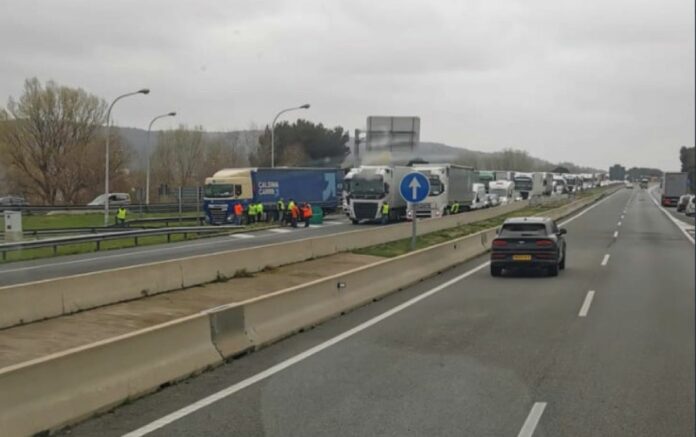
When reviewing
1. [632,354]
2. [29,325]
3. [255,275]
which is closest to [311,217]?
[255,275]

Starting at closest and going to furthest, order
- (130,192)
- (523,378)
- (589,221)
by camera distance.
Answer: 1. (523,378)
2. (130,192)
3. (589,221)

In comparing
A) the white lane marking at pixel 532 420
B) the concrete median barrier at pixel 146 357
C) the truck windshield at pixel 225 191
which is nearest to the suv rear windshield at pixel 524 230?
the concrete median barrier at pixel 146 357

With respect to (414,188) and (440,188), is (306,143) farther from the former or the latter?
(440,188)

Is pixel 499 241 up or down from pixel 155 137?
down

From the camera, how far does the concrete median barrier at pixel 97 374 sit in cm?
643

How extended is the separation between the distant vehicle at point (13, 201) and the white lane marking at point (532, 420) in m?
12.6

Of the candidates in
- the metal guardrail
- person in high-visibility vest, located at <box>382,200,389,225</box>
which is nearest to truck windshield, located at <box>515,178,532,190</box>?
person in high-visibility vest, located at <box>382,200,389,225</box>

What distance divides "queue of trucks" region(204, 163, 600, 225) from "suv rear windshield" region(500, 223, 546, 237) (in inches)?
712

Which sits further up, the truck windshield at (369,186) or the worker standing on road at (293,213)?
the truck windshield at (369,186)

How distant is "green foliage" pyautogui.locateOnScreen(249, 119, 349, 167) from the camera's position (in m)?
30.1

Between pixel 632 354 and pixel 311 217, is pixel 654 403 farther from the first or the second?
pixel 311 217

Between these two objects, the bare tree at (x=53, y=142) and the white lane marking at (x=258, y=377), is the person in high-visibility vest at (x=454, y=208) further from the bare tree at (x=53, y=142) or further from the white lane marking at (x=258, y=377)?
the white lane marking at (x=258, y=377)

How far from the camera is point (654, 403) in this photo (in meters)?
7.48

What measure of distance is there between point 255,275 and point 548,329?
1059 centimetres
